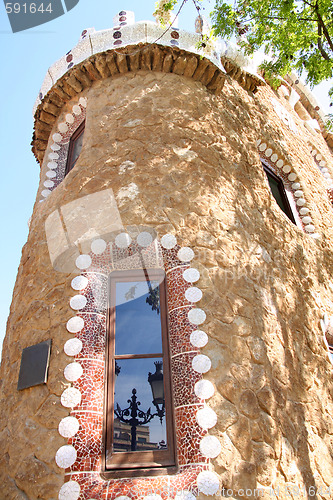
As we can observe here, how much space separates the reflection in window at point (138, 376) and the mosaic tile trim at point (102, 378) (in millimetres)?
74

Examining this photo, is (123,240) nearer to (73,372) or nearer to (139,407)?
(73,372)

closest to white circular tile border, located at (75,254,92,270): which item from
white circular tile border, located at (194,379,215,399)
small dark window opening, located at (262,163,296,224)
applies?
white circular tile border, located at (194,379,215,399)

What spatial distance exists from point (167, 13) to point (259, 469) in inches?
163

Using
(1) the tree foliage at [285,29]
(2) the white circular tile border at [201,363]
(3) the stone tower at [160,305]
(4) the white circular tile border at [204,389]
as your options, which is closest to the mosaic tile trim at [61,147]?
(3) the stone tower at [160,305]

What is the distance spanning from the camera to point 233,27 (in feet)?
14.3

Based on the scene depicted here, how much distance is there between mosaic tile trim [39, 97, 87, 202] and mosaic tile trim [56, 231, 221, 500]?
1596 millimetres

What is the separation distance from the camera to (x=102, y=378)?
2.64 meters

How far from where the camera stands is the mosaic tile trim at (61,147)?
4.37m

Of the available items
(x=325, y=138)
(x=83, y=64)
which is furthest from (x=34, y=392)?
(x=325, y=138)

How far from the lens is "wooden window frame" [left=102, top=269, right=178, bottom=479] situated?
237 centimetres

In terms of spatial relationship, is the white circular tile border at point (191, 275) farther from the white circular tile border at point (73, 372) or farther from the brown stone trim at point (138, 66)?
the brown stone trim at point (138, 66)

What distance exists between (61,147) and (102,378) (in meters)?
2.94

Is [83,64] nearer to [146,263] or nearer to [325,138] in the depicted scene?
[146,263]

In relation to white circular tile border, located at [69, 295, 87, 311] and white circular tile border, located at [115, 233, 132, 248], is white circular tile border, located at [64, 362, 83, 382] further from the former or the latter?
white circular tile border, located at [115, 233, 132, 248]
